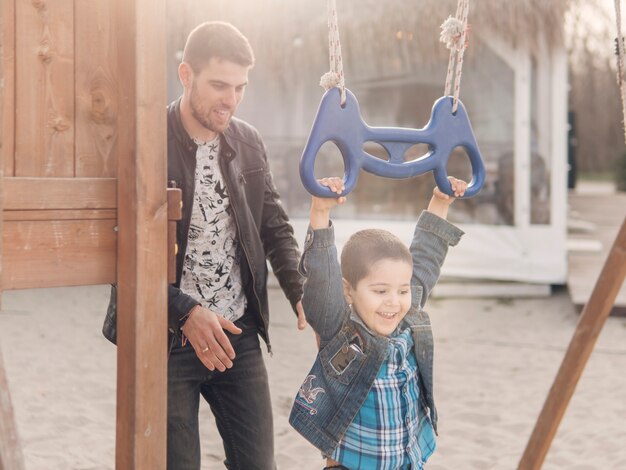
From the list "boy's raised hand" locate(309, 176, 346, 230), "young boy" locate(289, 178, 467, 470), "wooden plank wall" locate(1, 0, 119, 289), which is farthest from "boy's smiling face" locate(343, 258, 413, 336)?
"wooden plank wall" locate(1, 0, 119, 289)

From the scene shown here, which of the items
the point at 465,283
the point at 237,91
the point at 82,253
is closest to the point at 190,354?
the point at 82,253

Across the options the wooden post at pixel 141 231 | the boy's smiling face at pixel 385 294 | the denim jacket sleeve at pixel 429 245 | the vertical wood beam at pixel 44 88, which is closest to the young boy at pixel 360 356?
the boy's smiling face at pixel 385 294

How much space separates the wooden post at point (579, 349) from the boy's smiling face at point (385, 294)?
0.86 meters

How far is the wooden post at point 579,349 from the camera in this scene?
8.16ft

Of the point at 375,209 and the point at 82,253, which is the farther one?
the point at 375,209

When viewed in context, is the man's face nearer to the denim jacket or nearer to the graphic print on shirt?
the graphic print on shirt

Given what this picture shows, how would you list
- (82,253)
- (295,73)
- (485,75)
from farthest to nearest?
(295,73) < (485,75) < (82,253)

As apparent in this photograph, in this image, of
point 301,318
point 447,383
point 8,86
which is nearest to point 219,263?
point 301,318

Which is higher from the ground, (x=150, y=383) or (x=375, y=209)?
(x=150, y=383)

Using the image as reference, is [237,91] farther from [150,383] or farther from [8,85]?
[150,383]

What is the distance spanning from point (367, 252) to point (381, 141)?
0.27 m

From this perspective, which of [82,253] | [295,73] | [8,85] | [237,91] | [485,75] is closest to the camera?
[8,85]

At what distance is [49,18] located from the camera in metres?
1.67

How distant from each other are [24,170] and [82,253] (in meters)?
0.21
